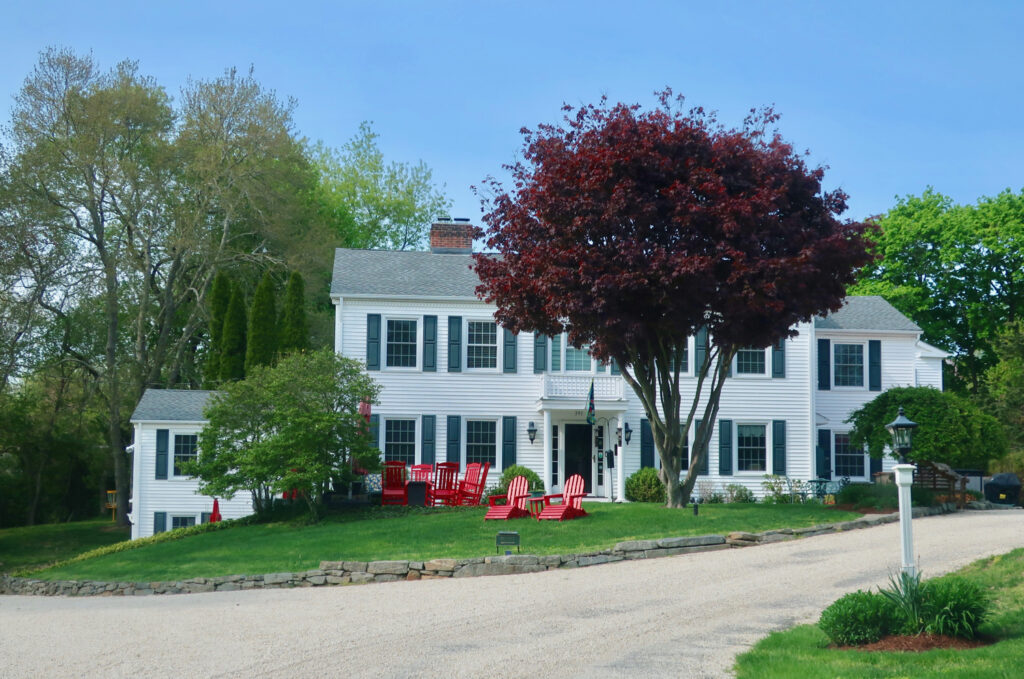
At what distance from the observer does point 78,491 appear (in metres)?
41.5

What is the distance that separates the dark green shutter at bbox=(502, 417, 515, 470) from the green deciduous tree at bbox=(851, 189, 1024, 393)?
2129cm

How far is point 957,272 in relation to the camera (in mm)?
42500

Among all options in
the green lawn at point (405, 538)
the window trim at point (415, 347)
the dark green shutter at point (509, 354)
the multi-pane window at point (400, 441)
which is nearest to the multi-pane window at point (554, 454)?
the dark green shutter at point (509, 354)

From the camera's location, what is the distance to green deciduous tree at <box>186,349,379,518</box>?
21.8 m

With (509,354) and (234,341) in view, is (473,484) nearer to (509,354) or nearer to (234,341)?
(509,354)

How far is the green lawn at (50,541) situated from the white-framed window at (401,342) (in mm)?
11874

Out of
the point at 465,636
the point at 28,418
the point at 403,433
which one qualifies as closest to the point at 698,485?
the point at 403,433

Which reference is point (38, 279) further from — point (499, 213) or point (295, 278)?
point (499, 213)

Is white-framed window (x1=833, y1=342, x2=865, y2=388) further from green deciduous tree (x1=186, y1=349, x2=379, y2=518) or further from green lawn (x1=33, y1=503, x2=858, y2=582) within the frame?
green deciduous tree (x1=186, y1=349, x2=379, y2=518)

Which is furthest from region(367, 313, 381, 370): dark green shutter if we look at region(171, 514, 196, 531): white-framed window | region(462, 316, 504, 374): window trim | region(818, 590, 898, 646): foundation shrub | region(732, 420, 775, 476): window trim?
region(818, 590, 898, 646): foundation shrub

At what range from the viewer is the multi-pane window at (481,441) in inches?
1067

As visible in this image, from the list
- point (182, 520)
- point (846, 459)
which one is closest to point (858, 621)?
point (846, 459)

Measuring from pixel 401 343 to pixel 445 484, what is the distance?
4093 millimetres

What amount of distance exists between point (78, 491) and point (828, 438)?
2947 centimetres
